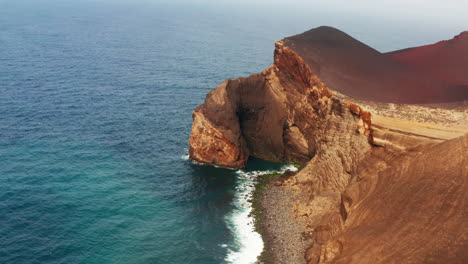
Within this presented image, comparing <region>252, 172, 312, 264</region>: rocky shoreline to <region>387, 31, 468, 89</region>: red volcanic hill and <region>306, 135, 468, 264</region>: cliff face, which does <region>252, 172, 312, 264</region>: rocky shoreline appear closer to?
<region>306, 135, 468, 264</region>: cliff face

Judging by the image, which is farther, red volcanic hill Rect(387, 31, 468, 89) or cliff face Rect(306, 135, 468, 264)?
red volcanic hill Rect(387, 31, 468, 89)

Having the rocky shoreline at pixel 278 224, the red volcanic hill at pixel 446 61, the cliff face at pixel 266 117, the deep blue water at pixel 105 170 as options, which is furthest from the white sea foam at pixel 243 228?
the red volcanic hill at pixel 446 61

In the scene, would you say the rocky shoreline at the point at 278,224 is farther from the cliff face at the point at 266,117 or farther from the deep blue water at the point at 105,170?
the cliff face at the point at 266,117

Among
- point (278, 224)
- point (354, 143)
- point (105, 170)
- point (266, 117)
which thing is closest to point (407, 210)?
point (354, 143)

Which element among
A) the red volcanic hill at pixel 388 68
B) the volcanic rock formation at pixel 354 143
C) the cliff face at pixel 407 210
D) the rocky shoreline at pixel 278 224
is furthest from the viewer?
the red volcanic hill at pixel 388 68

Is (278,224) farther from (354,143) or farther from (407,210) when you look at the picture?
(407,210)

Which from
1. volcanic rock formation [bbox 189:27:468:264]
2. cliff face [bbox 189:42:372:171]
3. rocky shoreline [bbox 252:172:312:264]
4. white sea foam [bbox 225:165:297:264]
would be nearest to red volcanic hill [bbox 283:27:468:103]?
volcanic rock formation [bbox 189:27:468:264]
